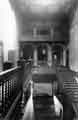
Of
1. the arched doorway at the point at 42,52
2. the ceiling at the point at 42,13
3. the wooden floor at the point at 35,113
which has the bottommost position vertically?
the wooden floor at the point at 35,113

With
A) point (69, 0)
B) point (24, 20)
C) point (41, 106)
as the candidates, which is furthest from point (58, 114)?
point (24, 20)

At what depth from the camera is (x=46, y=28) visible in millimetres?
18391

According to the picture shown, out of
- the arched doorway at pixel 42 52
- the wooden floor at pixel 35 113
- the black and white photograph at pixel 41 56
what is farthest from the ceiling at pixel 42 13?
the wooden floor at pixel 35 113

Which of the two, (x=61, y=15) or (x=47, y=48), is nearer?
(x=61, y=15)

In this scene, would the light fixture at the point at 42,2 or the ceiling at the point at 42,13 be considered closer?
the light fixture at the point at 42,2

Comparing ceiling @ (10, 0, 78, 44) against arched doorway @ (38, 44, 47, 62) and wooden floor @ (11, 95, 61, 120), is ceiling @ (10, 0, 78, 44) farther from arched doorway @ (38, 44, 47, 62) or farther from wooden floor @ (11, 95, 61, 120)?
wooden floor @ (11, 95, 61, 120)

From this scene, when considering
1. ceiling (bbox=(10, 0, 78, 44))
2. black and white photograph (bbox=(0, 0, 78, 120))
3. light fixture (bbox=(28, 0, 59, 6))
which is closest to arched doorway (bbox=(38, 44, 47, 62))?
black and white photograph (bbox=(0, 0, 78, 120))

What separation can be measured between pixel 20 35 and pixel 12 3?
6618 mm

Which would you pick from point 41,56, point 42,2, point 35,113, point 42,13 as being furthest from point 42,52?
point 35,113

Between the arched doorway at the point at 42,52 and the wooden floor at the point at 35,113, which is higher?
the arched doorway at the point at 42,52

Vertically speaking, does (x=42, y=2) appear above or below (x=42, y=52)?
above

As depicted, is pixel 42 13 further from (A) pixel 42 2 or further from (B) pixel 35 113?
(B) pixel 35 113

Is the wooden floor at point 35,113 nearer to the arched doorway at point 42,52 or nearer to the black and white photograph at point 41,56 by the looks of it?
the black and white photograph at point 41,56

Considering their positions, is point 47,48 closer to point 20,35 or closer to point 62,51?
point 62,51
